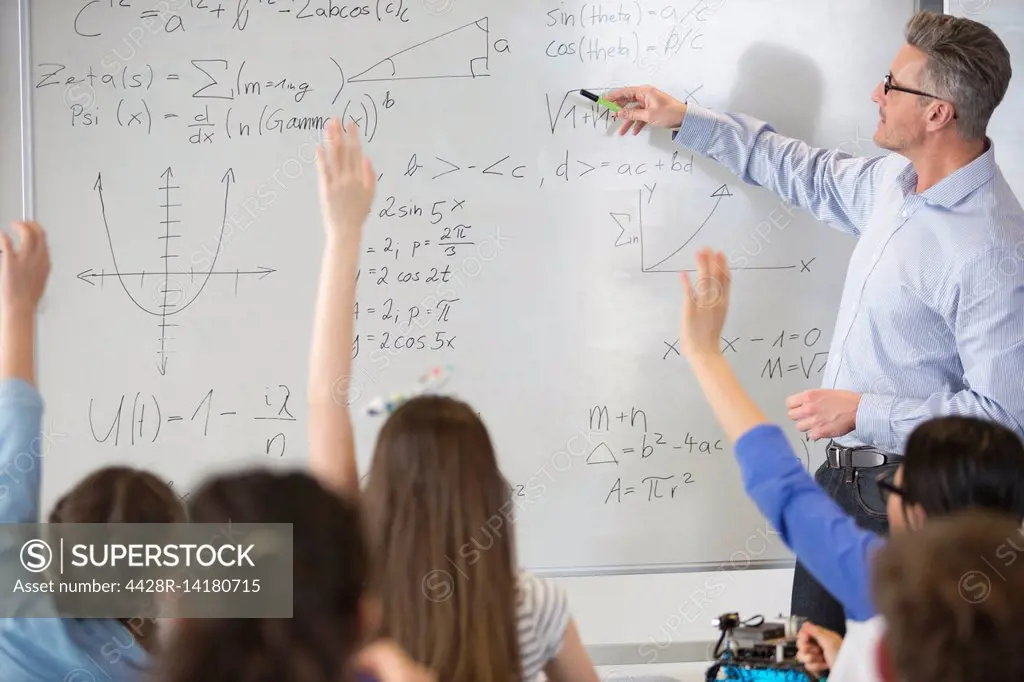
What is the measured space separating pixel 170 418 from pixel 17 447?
0.93m

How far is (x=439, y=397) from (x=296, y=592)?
0.60 meters

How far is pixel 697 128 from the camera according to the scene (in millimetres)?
2566

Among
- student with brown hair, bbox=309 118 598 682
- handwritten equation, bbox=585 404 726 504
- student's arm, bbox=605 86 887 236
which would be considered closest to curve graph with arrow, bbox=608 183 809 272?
student's arm, bbox=605 86 887 236

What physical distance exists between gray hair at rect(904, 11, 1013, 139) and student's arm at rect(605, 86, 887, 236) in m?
0.31

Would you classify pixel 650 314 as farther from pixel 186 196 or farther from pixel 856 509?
pixel 186 196

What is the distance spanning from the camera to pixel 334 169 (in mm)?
1777

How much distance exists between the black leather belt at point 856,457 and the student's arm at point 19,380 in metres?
1.72

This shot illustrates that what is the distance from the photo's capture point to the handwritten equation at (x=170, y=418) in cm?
254

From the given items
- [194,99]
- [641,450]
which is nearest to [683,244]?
[641,450]

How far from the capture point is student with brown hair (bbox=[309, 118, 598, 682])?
1.42m

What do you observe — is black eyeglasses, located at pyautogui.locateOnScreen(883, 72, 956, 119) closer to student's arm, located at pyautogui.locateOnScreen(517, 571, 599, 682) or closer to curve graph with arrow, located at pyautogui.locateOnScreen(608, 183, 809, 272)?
curve graph with arrow, located at pyautogui.locateOnScreen(608, 183, 809, 272)

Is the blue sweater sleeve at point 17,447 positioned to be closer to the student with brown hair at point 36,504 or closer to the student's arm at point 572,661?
the student with brown hair at point 36,504

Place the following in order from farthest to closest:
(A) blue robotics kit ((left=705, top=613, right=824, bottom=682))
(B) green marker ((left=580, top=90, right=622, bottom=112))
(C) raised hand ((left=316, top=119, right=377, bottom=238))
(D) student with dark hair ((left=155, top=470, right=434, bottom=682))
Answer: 1. (B) green marker ((left=580, top=90, right=622, bottom=112))
2. (A) blue robotics kit ((left=705, top=613, right=824, bottom=682))
3. (C) raised hand ((left=316, top=119, right=377, bottom=238))
4. (D) student with dark hair ((left=155, top=470, right=434, bottom=682))

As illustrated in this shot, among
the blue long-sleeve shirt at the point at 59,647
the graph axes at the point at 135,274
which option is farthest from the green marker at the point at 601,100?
the blue long-sleeve shirt at the point at 59,647
